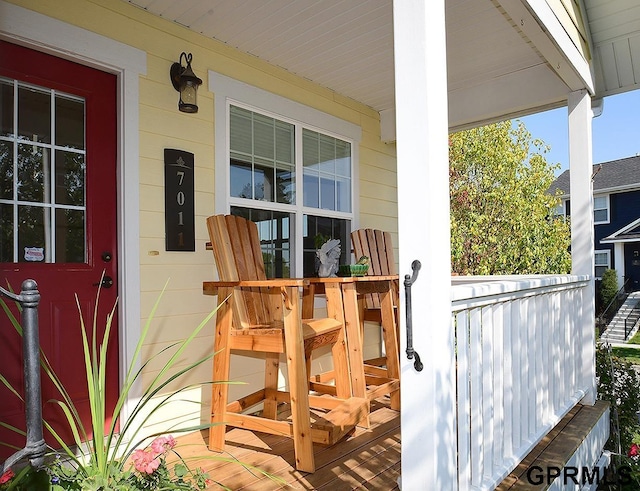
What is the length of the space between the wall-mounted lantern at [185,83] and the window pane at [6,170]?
968 millimetres

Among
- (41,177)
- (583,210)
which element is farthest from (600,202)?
(41,177)

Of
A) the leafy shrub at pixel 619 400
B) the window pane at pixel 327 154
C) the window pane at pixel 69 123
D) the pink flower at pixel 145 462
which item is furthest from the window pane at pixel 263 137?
the leafy shrub at pixel 619 400

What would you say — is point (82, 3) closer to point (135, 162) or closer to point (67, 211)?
point (135, 162)

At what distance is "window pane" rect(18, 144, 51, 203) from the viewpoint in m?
2.40

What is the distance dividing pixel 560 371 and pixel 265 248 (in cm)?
205

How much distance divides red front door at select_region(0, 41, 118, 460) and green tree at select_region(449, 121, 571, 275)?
6.17m

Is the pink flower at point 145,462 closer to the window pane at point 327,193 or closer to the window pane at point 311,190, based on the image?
the window pane at point 311,190

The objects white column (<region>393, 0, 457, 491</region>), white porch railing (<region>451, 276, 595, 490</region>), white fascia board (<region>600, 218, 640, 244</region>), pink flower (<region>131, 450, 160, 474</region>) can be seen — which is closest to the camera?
pink flower (<region>131, 450, 160, 474</region>)

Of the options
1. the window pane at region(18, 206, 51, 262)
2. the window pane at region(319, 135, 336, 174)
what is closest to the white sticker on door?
the window pane at region(18, 206, 51, 262)

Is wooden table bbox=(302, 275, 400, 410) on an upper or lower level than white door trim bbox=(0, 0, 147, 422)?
lower

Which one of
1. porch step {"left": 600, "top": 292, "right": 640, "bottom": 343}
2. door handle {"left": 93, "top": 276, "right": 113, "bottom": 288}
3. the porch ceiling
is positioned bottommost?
porch step {"left": 600, "top": 292, "right": 640, "bottom": 343}

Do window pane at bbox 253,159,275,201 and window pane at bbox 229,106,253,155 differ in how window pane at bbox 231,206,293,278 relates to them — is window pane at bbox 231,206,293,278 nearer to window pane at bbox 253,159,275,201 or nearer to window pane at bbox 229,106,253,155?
window pane at bbox 253,159,275,201

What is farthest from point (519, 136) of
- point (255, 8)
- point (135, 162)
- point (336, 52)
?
point (135, 162)

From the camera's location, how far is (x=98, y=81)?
8.77ft
